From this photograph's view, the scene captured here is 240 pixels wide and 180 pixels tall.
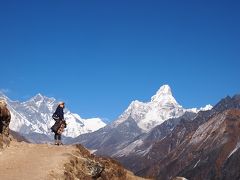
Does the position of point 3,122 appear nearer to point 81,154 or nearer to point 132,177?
point 81,154

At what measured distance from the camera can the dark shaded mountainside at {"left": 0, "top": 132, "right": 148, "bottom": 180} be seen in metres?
32.8

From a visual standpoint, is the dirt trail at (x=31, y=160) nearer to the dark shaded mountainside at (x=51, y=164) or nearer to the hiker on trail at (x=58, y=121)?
the dark shaded mountainside at (x=51, y=164)

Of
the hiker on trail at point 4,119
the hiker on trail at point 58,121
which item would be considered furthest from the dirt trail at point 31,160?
the hiker on trail at point 58,121

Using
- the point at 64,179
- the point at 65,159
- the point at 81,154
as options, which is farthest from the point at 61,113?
the point at 64,179

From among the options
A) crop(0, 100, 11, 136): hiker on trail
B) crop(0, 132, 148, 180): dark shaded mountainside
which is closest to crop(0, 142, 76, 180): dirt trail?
crop(0, 132, 148, 180): dark shaded mountainside

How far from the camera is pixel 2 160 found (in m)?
35.6

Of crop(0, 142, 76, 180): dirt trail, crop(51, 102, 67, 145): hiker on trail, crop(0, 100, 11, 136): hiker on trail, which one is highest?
crop(51, 102, 67, 145): hiker on trail

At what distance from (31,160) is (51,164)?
2.04m

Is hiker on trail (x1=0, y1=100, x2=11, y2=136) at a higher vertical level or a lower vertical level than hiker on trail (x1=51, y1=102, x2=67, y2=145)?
lower

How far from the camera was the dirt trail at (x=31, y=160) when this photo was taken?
32.1 meters

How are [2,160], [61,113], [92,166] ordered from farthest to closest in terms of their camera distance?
[61,113] → [92,166] → [2,160]

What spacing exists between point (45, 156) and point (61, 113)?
8056 mm

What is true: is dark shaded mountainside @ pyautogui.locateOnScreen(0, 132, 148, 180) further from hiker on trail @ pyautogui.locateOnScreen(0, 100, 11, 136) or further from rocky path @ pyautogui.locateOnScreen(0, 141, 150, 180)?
hiker on trail @ pyautogui.locateOnScreen(0, 100, 11, 136)

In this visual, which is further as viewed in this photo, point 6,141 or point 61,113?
point 61,113
